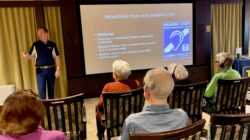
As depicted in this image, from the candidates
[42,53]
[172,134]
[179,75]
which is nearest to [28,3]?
[42,53]

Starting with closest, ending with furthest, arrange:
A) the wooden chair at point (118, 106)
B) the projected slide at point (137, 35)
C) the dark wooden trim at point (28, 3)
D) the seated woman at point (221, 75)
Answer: the wooden chair at point (118, 106)
the seated woman at point (221, 75)
the dark wooden trim at point (28, 3)
the projected slide at point (137, 35)

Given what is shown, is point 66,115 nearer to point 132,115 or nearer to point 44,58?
point 132,115

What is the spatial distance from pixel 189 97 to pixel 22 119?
1.71 m

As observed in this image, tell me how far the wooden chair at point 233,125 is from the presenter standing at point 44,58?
10.2 feet

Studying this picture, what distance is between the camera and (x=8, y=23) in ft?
14.7

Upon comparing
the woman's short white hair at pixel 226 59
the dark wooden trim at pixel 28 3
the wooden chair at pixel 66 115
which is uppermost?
the dark wooden trim at pixel 28 3

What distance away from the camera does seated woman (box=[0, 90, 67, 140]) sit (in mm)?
1312

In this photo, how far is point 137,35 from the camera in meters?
5.16

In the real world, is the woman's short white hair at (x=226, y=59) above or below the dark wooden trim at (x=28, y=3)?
below

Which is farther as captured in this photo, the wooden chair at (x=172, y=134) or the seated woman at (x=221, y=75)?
the seated woman at (x=221, y=75)

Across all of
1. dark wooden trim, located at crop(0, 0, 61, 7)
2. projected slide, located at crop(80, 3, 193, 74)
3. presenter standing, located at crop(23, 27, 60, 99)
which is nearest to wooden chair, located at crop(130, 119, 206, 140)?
presenter standing, located at crop(23, 27, 60, 99)

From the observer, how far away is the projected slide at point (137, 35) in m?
4.83

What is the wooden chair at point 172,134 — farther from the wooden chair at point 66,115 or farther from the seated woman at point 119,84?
the seated woman at point 119,84

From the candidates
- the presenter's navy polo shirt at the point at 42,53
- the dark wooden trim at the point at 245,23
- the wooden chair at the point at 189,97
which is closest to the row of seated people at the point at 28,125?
the wooden chair at the point at 189,97
